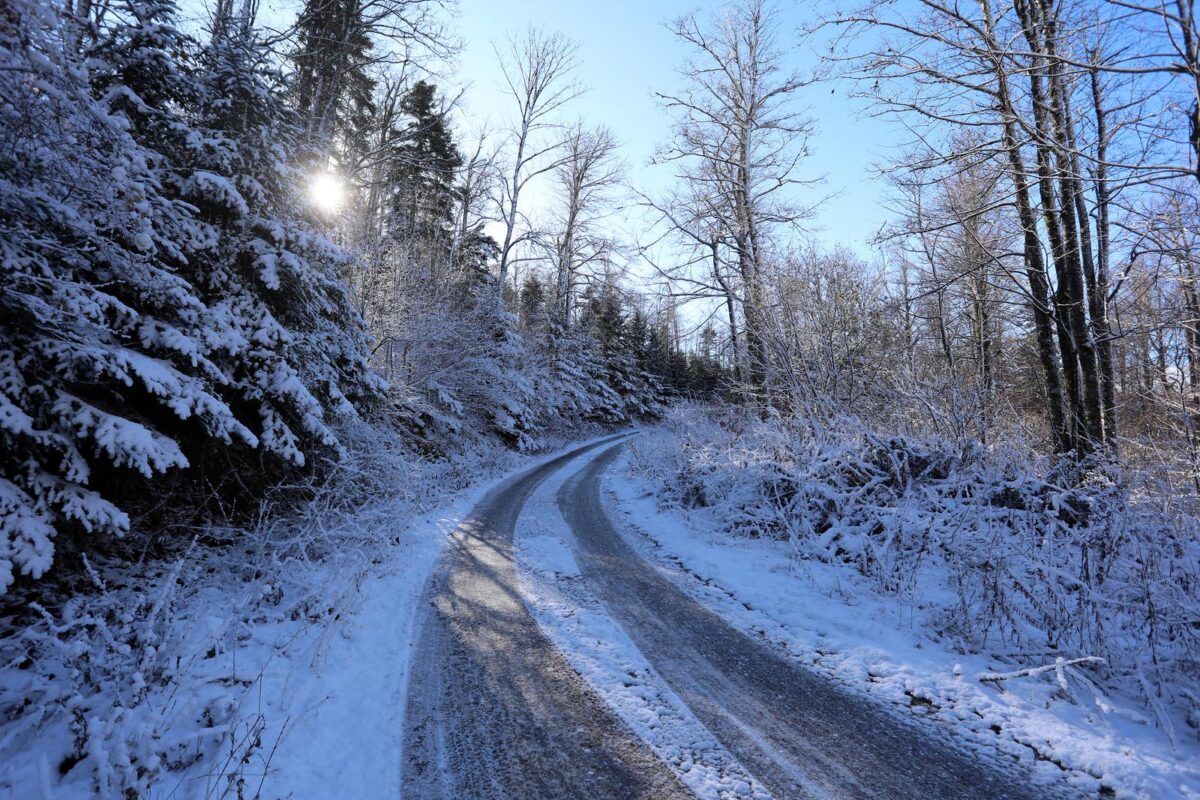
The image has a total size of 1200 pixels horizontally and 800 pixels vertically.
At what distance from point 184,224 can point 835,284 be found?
34.7 ft

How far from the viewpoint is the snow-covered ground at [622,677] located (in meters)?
2.75

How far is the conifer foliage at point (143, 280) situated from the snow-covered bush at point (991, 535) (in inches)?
260

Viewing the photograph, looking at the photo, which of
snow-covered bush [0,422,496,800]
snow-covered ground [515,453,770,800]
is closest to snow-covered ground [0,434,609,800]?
snow-covered bush [0,422,496,800]

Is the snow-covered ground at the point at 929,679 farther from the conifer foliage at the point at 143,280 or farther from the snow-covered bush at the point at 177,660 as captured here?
the conifer foliage at the point at 143,280

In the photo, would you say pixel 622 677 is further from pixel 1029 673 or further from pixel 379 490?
pixel 379 490

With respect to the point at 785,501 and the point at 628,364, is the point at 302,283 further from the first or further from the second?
the point at 628,364

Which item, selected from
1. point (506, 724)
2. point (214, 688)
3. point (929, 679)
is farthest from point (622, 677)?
point (214, 688)

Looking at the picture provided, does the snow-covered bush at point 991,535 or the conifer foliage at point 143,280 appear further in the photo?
the snow-covered bush at point 991,535

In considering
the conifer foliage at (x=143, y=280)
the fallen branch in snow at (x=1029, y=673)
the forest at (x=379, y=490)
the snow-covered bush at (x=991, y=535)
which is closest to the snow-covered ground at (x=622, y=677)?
the forest at (x=379, y=490)

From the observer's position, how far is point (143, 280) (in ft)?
14.4

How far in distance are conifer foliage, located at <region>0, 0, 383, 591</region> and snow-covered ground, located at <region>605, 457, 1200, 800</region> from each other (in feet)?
17.1

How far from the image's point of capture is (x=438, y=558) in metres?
6.80

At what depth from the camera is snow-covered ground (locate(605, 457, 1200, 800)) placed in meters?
2.84

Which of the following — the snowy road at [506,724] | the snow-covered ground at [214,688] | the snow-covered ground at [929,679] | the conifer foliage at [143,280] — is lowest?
the snow-covered ground at [929,679]
